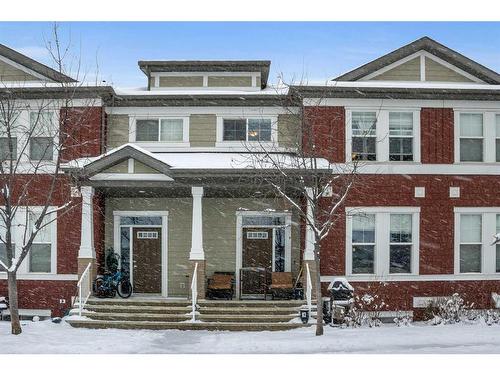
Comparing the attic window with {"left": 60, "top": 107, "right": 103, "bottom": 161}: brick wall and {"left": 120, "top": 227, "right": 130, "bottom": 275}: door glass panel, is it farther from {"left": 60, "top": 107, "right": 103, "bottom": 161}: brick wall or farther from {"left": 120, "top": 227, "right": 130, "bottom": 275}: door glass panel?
{"left": 120, "top": 227, "right": 130, "bottom": 275}: door glass panel

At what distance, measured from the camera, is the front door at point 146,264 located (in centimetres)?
1930

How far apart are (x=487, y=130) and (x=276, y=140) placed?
6.00m

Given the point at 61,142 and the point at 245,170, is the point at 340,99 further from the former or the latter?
the point at 61,142

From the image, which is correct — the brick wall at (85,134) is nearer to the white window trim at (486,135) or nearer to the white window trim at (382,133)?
the white window trim at (382,133)

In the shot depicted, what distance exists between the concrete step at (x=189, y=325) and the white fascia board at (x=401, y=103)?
6137 millimetres

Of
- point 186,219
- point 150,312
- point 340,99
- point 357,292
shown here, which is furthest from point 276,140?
point 150,312

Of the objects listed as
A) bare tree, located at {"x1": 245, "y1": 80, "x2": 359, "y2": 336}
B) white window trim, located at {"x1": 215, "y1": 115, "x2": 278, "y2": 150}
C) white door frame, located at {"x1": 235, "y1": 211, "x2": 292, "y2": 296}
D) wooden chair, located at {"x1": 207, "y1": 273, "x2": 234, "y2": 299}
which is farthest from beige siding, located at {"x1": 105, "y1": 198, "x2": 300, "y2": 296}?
white window trim, located at {"x1": 215, "y1": 115, "x2": 278, "y2": 150}

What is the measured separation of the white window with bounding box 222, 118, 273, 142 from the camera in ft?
63.2

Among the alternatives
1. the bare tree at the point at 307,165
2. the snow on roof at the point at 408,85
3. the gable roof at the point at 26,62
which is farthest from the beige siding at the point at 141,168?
the snow on roof at the point at 408,85

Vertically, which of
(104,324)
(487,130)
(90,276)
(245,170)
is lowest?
(104,324)

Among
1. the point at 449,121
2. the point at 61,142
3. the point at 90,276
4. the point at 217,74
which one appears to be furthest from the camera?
the point at 217,74

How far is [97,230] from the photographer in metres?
18.3

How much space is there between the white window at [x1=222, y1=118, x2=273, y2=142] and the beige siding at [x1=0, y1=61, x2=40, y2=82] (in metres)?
5.68

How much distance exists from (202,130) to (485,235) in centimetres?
868
